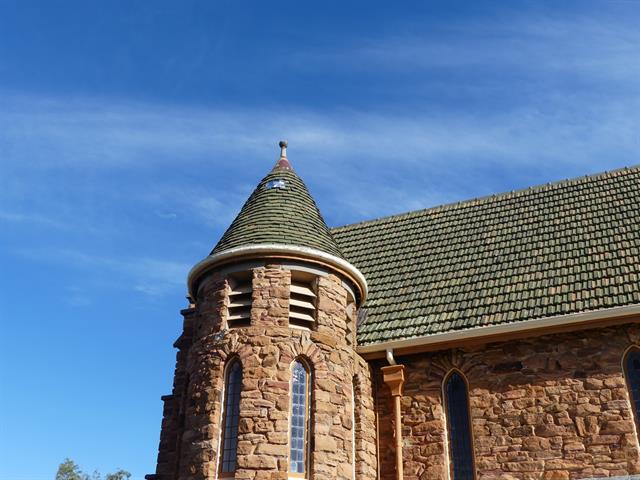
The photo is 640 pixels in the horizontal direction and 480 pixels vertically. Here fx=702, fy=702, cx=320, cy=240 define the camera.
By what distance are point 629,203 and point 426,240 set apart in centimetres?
434

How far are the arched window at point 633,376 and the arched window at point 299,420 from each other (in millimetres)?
5207

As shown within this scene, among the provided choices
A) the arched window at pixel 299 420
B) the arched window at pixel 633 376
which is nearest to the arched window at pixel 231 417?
the arched window at pixel 299 420

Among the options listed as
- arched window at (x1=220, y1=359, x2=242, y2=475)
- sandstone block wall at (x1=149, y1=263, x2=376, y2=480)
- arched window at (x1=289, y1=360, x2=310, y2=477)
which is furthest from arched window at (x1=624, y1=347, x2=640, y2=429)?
arched window at (x1=220, y1=359, x2=242, y2=475)

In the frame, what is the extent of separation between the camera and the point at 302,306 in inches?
486

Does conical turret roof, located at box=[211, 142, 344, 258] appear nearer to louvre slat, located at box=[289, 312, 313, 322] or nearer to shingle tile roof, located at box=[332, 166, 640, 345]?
louvre slat, located at box=[289, 312, 313, 322]

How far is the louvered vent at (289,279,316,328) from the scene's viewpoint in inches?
483

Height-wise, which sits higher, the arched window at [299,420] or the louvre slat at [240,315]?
the louvre slat at [240,315]

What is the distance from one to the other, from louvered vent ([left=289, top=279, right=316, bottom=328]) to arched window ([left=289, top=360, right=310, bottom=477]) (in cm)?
76

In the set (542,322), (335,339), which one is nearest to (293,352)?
(335,339)

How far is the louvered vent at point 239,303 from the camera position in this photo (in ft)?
39.9

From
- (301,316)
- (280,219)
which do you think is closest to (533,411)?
(301,316)

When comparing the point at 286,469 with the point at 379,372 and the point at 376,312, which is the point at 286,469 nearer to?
the point at 379,372

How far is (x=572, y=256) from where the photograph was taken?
1336 cm

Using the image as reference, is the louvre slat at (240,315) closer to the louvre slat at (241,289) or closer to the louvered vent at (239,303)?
the louvered vent at (239,303)
